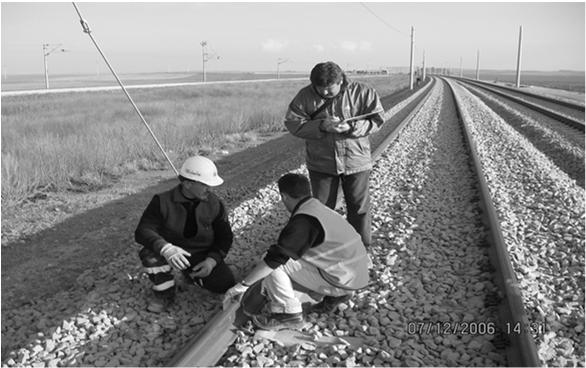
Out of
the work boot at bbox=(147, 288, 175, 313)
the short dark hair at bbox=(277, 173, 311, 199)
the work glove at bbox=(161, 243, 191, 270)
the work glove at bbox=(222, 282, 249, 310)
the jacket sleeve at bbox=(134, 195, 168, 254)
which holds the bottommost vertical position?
the work boot at bbox=(147, 288, 175, 313)

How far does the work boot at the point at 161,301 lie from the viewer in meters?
4.23

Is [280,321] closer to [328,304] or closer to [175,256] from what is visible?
[328,304]

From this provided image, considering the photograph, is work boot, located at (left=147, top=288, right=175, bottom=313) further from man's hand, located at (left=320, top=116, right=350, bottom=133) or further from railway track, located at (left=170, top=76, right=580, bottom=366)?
man's hand, located at (left=320, top=116, right=350, bottom=133)

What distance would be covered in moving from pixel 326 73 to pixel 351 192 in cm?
128

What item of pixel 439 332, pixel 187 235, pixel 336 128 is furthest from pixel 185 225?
pixel 439 332

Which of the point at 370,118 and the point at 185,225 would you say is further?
the point at 370,118

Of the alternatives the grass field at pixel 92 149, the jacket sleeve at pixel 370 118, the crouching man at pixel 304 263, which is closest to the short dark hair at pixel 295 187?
the crouching man at pixel 304 263

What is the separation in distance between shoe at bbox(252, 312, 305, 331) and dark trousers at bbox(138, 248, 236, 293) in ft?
2.09

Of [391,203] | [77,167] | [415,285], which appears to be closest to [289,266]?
[415,285]

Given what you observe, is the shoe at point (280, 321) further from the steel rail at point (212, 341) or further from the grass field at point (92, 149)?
the grass field at point (92, 149)

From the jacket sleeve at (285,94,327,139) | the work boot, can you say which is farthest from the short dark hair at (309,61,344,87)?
the work boot

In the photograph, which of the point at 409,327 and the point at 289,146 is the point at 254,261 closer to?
the point at 409,327

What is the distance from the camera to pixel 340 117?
15.4 ft

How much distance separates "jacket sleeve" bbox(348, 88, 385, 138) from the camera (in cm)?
470
